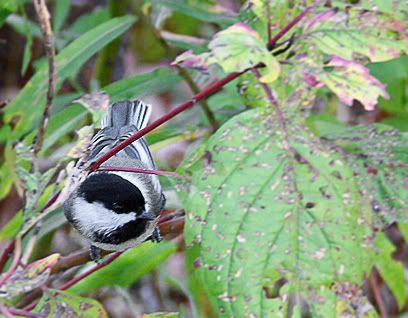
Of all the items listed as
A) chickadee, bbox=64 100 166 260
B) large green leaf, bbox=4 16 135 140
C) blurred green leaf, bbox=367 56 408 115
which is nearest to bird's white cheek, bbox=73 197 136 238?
chickadee, bbox=64 100 166 260

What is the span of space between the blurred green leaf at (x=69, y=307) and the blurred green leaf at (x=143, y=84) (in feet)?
2.03

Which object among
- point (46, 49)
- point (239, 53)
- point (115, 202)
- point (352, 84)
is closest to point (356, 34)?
point (352, 84)

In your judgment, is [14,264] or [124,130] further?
[124,130]

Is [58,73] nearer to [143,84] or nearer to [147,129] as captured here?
[143,84]

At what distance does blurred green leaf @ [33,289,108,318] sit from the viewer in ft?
3.54

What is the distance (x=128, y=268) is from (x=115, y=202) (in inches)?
10.4

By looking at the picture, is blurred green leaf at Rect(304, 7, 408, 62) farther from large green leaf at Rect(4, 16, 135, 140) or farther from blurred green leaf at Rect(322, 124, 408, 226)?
large green leaf at Rect(4, 16, 135, 140)

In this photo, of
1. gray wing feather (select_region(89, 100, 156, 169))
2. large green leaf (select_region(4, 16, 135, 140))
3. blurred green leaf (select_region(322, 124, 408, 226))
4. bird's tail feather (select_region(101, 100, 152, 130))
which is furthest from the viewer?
large green leaf (select_region(4, 16, 135, 140))

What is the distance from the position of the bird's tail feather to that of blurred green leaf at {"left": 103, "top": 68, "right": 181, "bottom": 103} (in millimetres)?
133

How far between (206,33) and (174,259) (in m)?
0.98

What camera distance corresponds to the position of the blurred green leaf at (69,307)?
3.54ft

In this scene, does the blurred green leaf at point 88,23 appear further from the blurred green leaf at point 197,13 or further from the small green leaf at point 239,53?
the small green leaf at point 239,53

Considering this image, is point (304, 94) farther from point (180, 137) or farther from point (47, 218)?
point (47, 218)

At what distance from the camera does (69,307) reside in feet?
3.55
